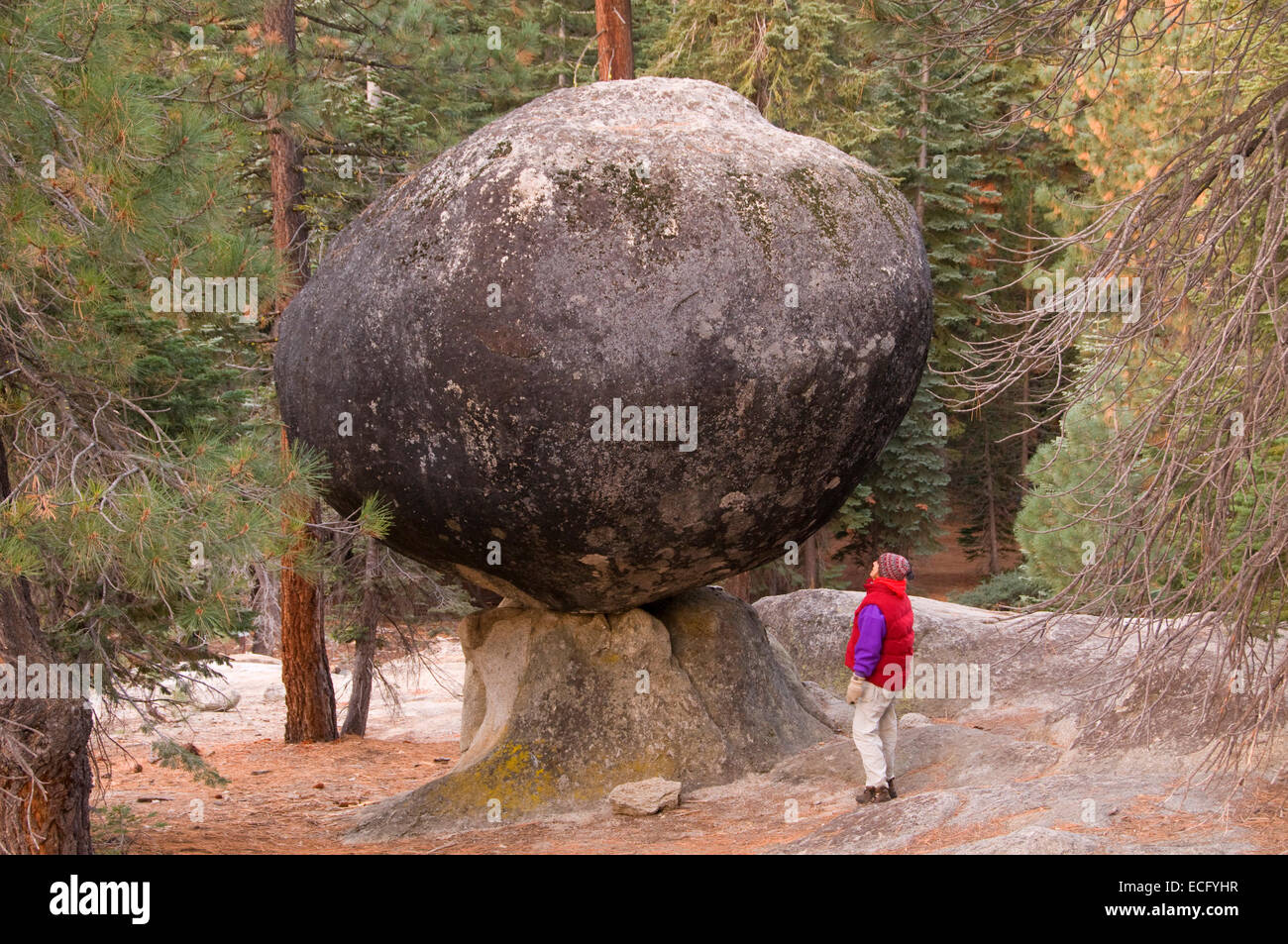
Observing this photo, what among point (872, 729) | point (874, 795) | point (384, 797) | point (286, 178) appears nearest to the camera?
point (874, 795)

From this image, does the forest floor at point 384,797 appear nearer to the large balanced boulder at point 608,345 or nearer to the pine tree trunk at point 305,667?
the pine tree trunk at point 305,667

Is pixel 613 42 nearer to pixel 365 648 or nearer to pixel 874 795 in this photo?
pixel 365 648

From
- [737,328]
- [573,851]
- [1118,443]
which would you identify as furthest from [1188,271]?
[573,851]

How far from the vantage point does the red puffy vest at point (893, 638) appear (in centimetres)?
699

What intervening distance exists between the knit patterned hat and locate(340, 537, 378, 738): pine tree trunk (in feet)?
17.4

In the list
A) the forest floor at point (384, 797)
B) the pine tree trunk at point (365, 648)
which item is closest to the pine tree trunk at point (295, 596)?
the forest floor at point (384, 797)

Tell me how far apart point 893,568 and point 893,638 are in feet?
1.28

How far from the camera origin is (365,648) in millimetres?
11781

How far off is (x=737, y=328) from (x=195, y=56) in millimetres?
4454

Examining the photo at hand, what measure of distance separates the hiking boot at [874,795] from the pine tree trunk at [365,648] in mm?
5408

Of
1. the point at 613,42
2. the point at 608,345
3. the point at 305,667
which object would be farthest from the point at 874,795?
the point at 613,42

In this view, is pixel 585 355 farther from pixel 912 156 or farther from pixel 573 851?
pixel 912 156

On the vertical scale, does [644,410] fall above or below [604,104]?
below

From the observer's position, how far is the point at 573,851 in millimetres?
6832
